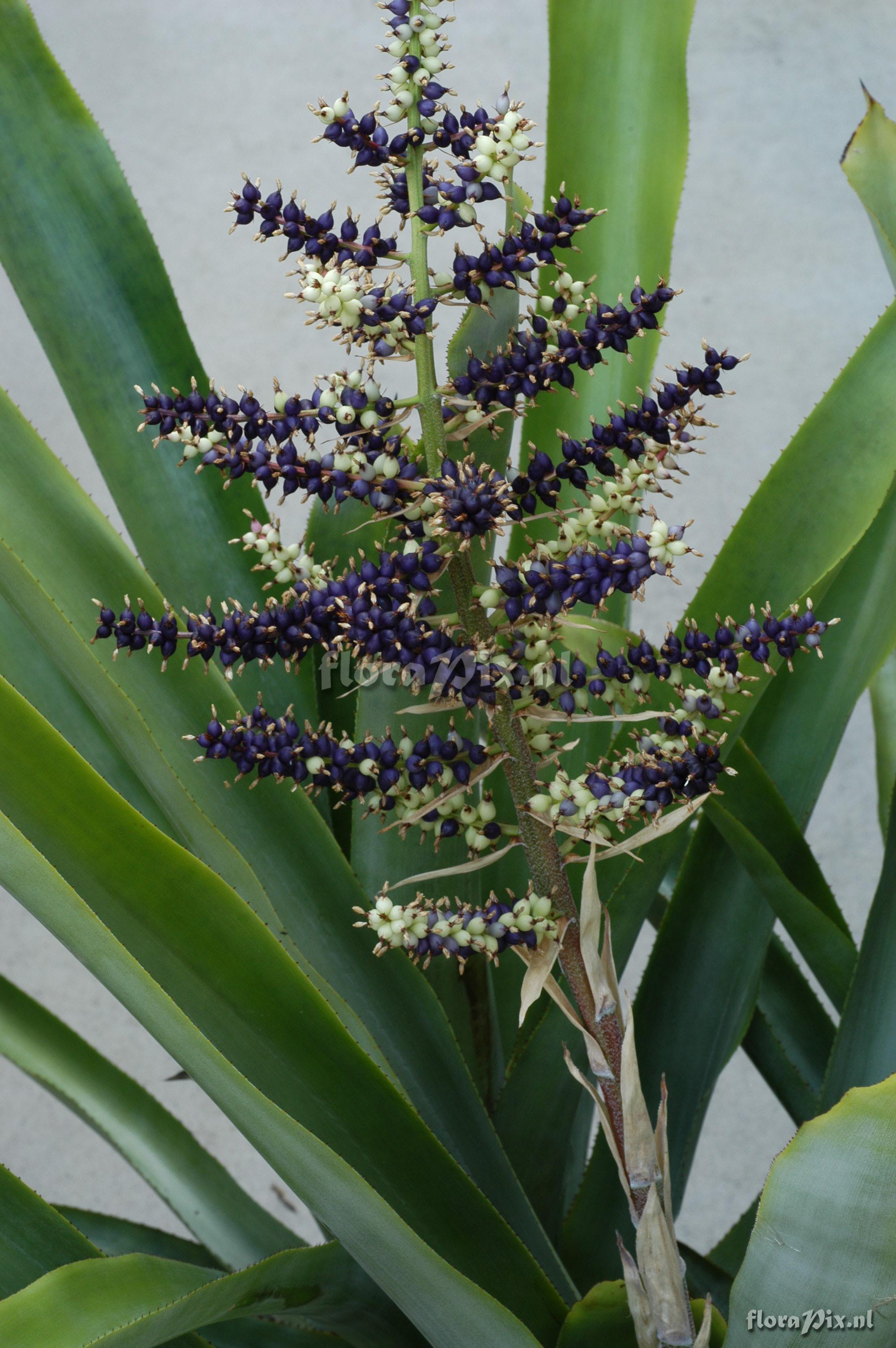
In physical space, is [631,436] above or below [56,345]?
below

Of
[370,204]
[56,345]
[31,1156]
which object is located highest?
[370,204]

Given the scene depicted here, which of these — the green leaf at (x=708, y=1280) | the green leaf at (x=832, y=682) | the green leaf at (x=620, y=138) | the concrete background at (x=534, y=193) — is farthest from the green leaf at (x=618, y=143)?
the concrete background at (x=534, y=193)

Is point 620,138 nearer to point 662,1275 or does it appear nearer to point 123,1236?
Result: point 662,1275

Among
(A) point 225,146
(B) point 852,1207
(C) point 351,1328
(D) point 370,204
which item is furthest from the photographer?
(A) point 225,146

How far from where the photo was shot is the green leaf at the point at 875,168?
19.3 inches

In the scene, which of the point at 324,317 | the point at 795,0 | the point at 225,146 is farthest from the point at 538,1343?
the point at 795,0

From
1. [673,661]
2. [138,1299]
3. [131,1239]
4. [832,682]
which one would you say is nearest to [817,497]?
[832,682]

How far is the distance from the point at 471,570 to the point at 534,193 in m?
1.17

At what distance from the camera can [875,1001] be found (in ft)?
1.66

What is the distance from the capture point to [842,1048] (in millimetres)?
530

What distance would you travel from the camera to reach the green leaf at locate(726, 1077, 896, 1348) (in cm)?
32

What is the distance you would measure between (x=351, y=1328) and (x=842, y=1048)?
25 cm

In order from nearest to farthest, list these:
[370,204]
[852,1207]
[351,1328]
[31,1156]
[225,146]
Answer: [852,1207], [351,1328], [31,1156], [370,204], [225,146]

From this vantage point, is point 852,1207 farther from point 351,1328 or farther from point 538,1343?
point 351,1328
